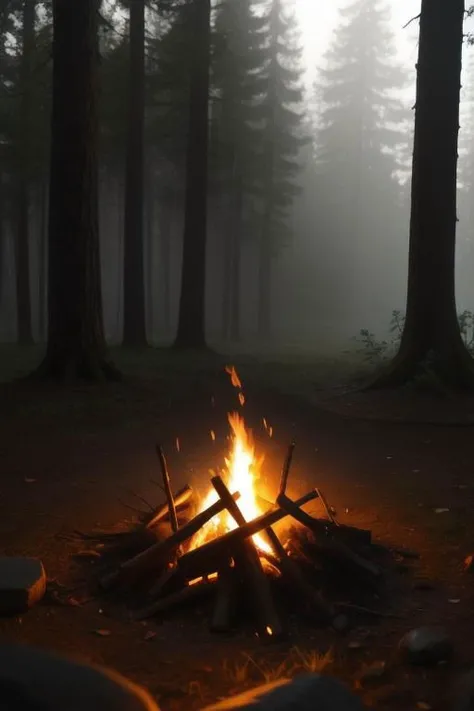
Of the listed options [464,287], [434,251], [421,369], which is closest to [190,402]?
[421,369]

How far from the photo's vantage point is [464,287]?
74.1 metres

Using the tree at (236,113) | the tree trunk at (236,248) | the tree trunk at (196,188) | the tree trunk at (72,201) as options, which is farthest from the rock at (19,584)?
the tree trunk at (236,248)

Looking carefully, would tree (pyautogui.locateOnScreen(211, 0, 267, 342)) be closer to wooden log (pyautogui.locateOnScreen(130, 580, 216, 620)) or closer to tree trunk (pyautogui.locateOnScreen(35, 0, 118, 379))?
tree trunk (pyautogui.locateOnScreen(35, 0, 118, 379))

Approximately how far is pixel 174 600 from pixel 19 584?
97 cm

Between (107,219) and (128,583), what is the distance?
42475 mm

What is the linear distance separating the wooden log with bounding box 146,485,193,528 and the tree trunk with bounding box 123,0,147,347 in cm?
1485

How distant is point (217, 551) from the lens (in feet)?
15.3

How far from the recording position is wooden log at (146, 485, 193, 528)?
5391mm

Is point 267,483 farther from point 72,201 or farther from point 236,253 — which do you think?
point 236,253

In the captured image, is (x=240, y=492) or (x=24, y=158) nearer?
(x=240, y=492)

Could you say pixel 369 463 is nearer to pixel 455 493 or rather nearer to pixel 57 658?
pixel 455 493

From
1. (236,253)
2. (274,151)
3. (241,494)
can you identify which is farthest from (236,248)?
(241,494)

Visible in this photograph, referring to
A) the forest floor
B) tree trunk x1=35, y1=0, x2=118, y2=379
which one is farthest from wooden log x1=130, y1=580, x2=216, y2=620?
tree trunk x1=35, y1=0, x2=118, y2=379

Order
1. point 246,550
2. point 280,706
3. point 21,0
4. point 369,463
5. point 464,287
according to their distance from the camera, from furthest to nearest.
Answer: point 464,287 < point 21,0 < point 369,463 < point 246,550 < point 280,706
